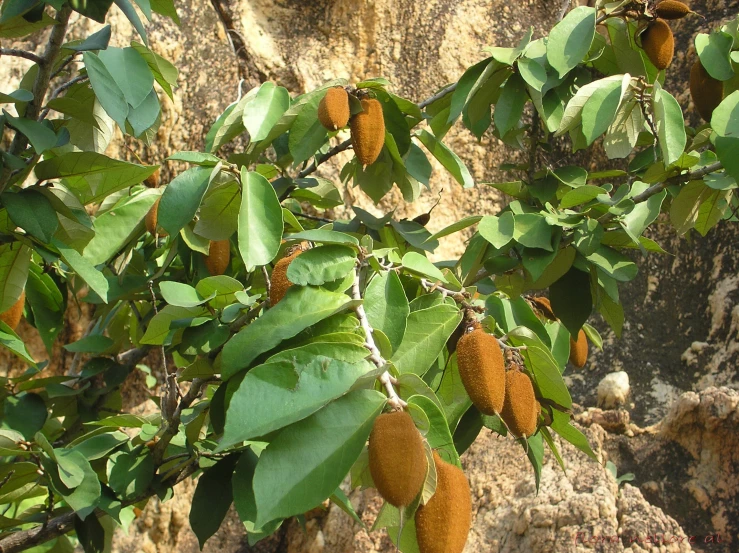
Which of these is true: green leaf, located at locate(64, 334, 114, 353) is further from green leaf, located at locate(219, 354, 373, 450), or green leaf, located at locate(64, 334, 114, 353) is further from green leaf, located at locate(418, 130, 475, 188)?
green leaf, located at locate(219, 354, 373, 450)

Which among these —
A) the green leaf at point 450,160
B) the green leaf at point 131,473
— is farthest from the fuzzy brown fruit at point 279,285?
the green leaf at point 450,160

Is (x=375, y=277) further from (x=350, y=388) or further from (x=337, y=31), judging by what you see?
(x=337, y=31)

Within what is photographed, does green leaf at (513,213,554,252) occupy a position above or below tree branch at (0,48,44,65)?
below

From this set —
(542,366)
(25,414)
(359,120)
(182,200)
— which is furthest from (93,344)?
(542,366)

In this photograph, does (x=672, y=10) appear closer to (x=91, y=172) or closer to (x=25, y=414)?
(x=91, y=172)

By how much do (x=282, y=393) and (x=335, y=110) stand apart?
721 millimetres

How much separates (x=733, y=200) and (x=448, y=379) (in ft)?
2.97

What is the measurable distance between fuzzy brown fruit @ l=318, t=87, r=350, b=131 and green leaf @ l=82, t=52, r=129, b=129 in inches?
13.7

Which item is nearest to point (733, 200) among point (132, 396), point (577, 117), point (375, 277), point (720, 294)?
point (577, 117)

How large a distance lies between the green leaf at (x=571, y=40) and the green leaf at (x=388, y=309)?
646mm

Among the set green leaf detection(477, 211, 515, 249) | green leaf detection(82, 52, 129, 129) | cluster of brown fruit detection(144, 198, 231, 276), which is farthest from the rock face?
green leaf detection(477, 211, 515, 249)

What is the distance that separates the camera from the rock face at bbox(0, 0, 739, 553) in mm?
1917

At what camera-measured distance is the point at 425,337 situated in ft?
3.26

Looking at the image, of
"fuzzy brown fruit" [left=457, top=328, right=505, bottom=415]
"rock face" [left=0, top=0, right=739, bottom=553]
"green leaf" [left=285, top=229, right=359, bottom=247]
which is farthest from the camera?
"rock face" [left=0, top=0, right=739, bottom=553]
